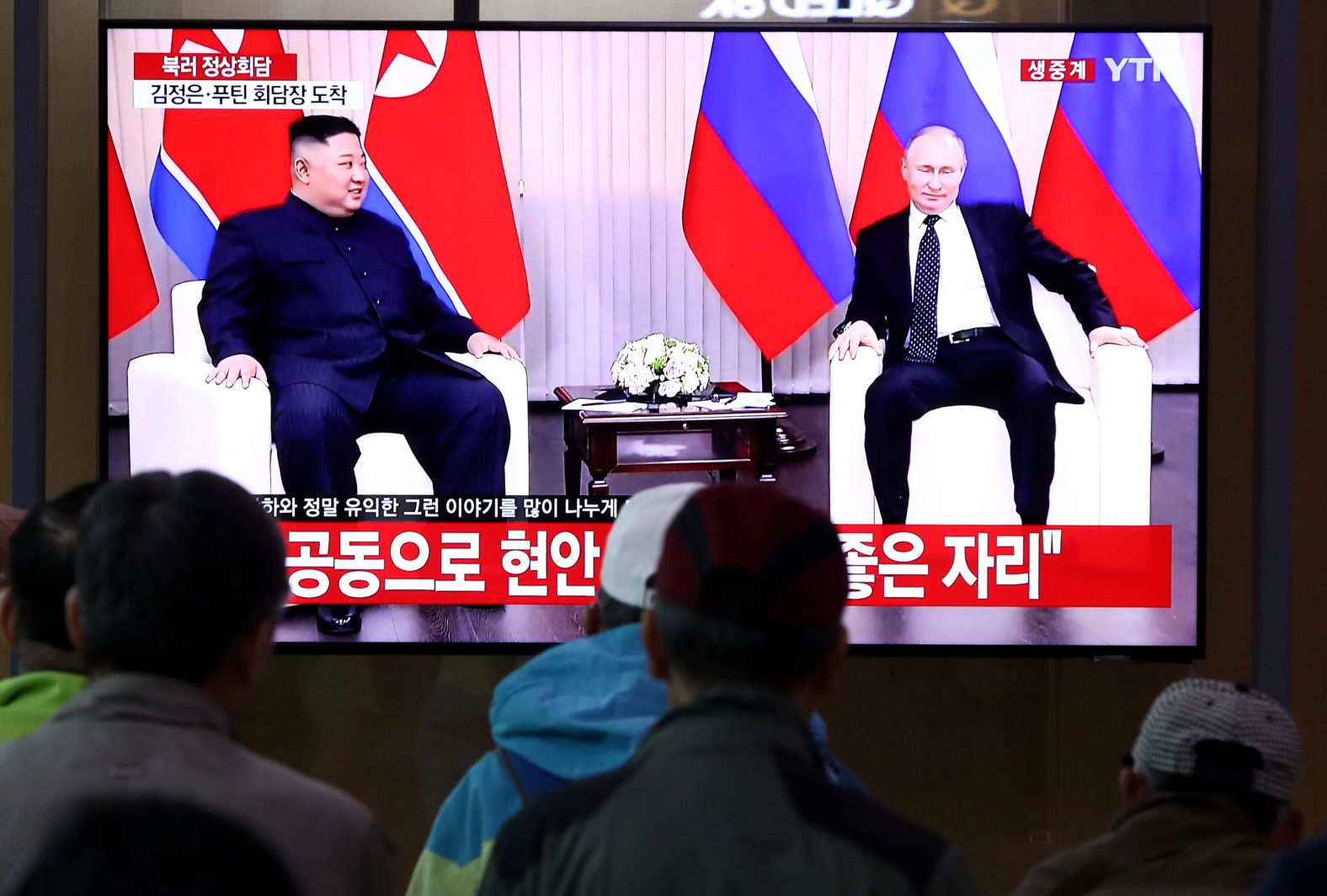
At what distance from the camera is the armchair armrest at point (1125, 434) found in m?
3.70

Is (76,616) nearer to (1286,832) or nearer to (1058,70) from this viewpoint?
(1286,832)

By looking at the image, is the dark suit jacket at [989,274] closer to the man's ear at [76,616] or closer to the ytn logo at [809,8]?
the ytn logo at [809,8]

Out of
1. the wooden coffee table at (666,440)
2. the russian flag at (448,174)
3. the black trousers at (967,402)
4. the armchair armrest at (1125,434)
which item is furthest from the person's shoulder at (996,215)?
the russian flag at (448,174)

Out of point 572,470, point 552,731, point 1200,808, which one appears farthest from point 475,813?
point 572,470

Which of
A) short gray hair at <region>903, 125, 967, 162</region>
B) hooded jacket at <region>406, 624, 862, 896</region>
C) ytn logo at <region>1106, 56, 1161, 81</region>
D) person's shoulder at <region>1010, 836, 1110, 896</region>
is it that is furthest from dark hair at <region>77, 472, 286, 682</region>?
ytn logo at <region>1106, 56, 1161, 81</region>

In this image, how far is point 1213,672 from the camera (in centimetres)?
399

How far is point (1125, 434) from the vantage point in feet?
12.2

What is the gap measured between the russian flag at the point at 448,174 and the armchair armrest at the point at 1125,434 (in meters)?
1.45

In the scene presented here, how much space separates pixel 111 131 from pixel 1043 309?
7.58 feet

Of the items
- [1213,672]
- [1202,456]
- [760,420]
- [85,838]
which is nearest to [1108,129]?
[1202,456]

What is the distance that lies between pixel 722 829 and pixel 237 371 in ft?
8.95

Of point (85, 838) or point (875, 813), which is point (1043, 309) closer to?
point (875, 813)

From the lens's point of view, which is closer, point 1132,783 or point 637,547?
point 637,547

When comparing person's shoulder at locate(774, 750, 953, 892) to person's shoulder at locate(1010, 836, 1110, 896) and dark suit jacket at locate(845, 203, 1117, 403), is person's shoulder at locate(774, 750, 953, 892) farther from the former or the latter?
dark suit jacket at locate(845, 203, 1117, 403)
